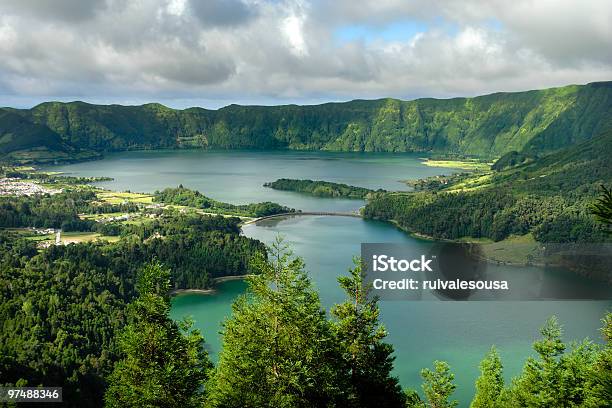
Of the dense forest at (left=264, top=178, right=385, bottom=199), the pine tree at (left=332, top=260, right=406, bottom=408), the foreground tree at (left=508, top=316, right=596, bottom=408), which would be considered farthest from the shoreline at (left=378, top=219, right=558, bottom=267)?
the pine tree at (left=332, top=260, right=406, bottom=408)

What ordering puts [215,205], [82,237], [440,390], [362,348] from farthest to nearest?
[215,205], [82,237], [440,390], [362,348]

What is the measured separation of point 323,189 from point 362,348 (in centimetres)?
15672

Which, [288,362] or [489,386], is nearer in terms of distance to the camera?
[288,362]

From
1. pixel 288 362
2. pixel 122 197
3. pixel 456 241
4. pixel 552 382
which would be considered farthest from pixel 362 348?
pixel 122 197

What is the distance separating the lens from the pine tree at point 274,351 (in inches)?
665

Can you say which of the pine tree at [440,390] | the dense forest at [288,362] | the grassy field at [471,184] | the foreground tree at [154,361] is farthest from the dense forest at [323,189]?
the foreground tree at [154,361]

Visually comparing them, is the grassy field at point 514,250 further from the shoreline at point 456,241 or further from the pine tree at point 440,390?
the pine tree at point 440,390

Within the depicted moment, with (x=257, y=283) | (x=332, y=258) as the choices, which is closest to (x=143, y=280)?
(x=257, y=283)

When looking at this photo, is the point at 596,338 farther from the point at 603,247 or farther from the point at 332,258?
the point at 603,247

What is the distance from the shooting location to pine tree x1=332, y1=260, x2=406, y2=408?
22641 millimetres

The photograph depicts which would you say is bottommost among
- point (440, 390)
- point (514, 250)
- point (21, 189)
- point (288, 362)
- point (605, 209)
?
point (514, 250)

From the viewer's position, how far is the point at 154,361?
55.2 ft

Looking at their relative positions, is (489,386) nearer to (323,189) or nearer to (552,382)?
(552,382)

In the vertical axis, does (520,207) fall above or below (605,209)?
below
